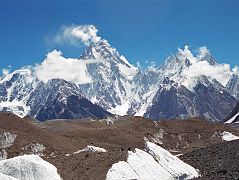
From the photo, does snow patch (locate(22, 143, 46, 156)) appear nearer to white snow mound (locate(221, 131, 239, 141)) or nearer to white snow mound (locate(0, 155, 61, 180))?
white snow mound (locate(0, 155, 61, 180))

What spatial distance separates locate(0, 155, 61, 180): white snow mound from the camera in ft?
148

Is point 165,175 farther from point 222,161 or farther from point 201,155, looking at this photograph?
point 201,155

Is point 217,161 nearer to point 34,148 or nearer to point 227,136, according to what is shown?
point 34,148

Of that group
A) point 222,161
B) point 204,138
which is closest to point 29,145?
point 222,161

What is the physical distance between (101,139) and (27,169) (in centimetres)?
7565

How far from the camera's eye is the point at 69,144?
10112 cm

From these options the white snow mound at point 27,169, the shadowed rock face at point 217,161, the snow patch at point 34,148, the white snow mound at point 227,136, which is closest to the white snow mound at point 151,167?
the shadowed rock face at point 217,161

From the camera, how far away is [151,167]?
48.7 m

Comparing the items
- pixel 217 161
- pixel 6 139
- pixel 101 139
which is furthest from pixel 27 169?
pixel 101 139

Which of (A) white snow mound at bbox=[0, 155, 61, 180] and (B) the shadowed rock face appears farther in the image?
(B) the shadowed rock face

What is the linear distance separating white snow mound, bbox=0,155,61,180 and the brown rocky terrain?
150cm

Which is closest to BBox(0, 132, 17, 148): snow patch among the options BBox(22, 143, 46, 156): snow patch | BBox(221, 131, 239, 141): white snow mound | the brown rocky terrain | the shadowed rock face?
the brown rocky terrain

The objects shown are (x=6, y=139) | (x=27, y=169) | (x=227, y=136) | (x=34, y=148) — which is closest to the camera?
(x=27, y=169)

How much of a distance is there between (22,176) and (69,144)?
5607 centimetres
